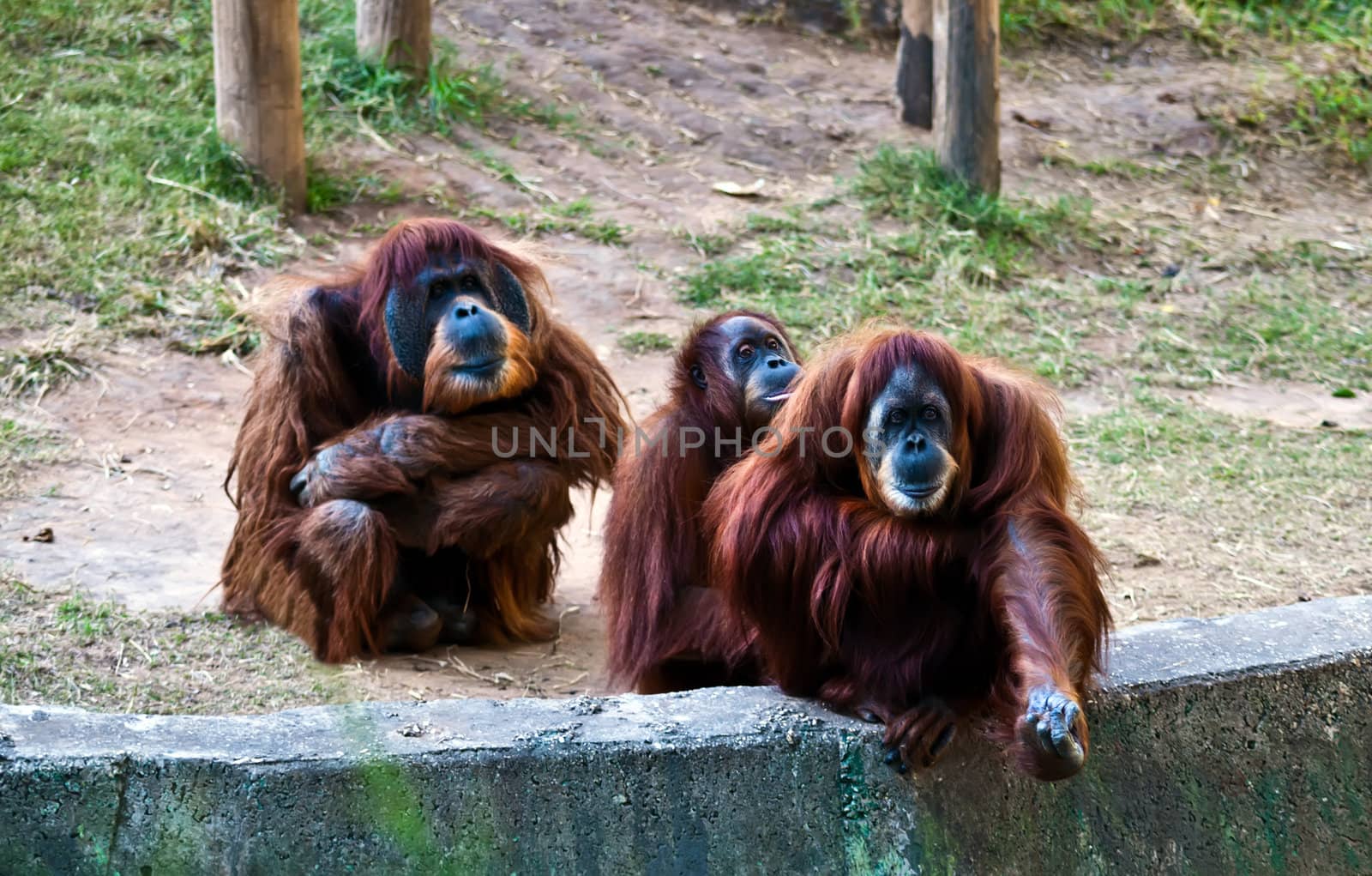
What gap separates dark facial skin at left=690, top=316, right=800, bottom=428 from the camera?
320cm

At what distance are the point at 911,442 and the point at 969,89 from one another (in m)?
4.80

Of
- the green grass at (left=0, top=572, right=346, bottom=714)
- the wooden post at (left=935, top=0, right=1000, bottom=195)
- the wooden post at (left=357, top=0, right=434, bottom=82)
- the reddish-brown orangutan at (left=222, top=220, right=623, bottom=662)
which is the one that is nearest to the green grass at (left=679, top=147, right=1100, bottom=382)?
the wooden post at (left=935, top=0, right=1000, bottom=195)

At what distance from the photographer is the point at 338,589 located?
12.0 feet

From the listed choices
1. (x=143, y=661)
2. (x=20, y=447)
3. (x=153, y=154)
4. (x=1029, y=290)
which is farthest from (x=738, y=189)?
(x=143, y=661)

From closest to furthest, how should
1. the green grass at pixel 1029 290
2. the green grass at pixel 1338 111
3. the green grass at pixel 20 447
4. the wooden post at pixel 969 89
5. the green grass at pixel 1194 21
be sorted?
the green grass at pixel 20 447 < the green grass at pixel 1029 290 < the wooden post at pixel 969 89 < the green grass at pixel 1338 111 < the green grass at pixel 1194 21

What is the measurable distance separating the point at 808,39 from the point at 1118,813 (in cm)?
700

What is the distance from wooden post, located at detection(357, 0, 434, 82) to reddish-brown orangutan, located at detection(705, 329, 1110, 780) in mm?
5073

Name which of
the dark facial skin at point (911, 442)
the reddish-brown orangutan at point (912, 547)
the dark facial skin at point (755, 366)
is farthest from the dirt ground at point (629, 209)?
the dark facial skin at point (911, 442)

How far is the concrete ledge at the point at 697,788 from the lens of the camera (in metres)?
2.35

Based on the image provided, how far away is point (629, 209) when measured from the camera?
7.09 meters

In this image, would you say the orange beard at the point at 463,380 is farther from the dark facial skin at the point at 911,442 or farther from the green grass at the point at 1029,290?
the green grass at the point at 1029,290

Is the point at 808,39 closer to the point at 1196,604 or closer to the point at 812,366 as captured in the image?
the point at 1196,604

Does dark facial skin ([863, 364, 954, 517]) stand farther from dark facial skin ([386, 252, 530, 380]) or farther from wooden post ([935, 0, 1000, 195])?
wooden post ([935, 0, 1000, 195])

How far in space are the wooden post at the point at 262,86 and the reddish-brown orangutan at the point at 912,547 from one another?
418 centimetres
